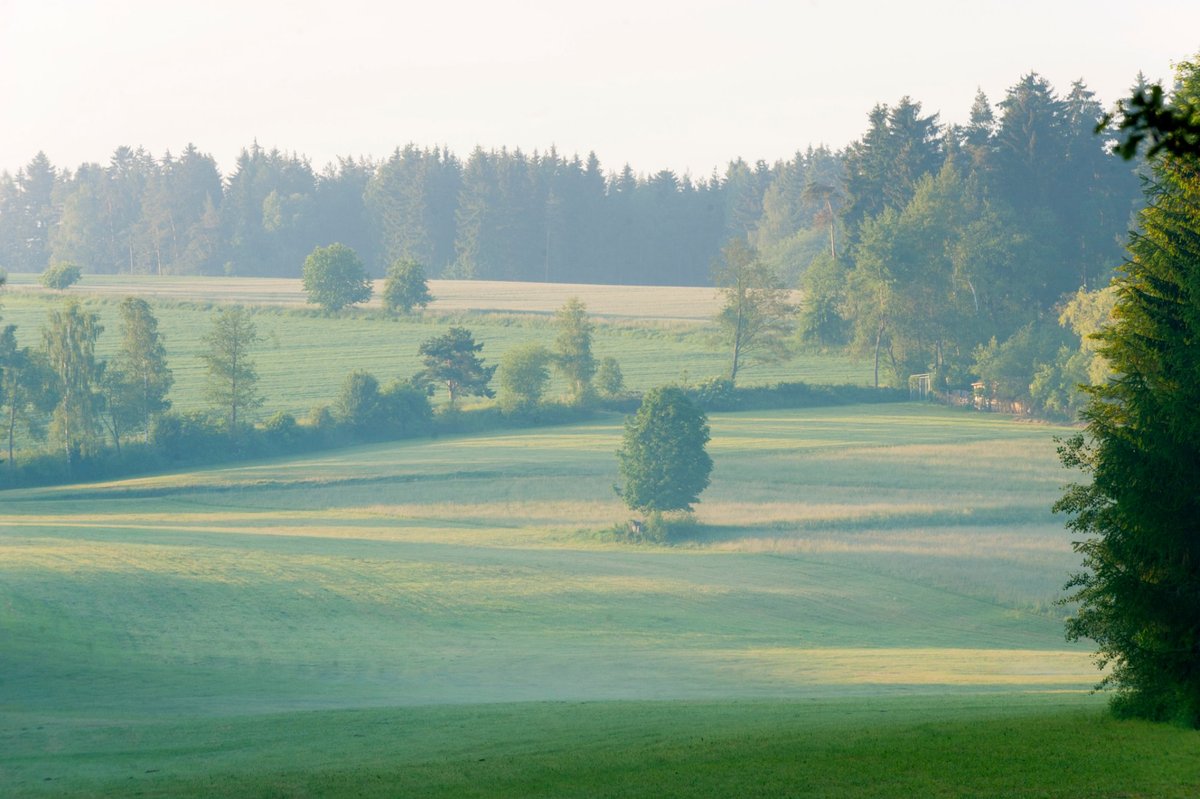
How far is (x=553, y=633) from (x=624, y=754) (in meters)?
19.7

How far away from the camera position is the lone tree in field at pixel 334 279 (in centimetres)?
12975

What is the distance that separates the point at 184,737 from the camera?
2172cm

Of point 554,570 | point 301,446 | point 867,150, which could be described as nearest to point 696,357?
point 867,150

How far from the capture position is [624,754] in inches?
743

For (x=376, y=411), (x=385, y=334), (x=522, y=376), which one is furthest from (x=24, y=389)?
(x=385, y=334)

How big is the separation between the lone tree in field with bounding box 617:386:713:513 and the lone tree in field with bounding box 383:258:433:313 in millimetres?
68075

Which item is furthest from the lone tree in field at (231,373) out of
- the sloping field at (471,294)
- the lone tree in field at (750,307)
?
the sloping field at (471,294)

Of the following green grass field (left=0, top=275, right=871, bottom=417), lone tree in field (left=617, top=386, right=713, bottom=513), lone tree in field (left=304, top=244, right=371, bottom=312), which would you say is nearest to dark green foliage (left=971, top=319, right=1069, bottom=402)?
green grass field (left=0, top=275, right=871, bottom=417)

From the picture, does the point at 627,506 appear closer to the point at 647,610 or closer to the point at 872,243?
the point at 647,610

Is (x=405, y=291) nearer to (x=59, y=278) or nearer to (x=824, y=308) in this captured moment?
(x=824, y=308)

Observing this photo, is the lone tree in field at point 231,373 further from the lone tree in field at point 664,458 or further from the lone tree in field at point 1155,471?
the lone tree in field at point 1155,471

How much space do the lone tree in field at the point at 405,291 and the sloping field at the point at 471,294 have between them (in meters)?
5.10

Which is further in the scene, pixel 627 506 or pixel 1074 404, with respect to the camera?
pixel 1074 404

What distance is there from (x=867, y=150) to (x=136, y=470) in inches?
3012
